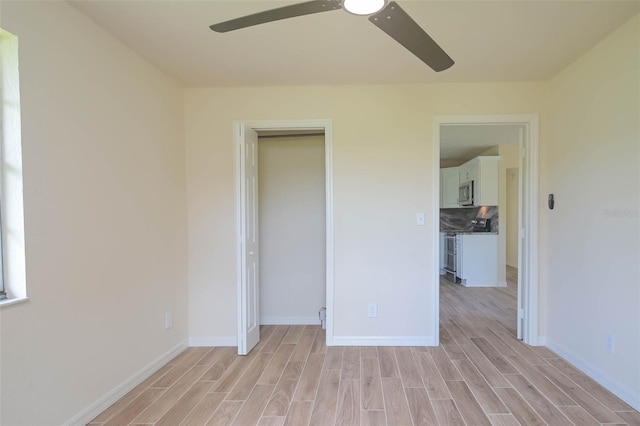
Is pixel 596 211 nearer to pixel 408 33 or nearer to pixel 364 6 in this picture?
pixel 408 33

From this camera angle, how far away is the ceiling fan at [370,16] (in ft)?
3.85

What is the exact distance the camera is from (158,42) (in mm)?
2041

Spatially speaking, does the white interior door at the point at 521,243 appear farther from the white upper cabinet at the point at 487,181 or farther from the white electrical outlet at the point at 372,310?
the white upper cabinet at the point at 487,181

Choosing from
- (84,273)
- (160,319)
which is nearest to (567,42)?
(84,273)

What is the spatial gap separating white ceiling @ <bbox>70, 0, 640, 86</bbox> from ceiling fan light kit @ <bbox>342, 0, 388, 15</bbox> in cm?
62

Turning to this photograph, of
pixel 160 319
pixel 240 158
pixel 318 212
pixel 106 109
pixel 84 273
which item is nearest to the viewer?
pixel 84 273

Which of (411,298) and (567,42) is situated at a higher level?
(567,42)

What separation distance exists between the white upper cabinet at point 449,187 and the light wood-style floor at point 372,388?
11.1 feet

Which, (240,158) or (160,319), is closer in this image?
(160,319)

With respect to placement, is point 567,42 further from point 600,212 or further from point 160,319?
point 160,319

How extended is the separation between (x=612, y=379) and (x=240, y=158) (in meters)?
3.30

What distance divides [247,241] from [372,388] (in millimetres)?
1585

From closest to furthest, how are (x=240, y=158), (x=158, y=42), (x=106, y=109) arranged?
1. (x=106, y=109)
2. (x=158, y=42)
3. (x=240, y=158)

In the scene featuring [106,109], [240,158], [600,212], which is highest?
[106,109]
